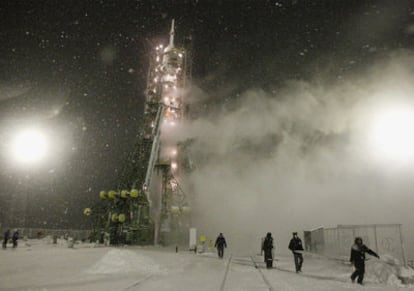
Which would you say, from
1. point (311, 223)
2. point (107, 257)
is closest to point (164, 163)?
point (311, 223)

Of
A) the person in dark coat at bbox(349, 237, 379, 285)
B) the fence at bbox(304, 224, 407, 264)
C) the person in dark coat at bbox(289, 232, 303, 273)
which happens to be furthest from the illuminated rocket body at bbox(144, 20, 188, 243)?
the person in dark coat at bbox(349, 237, 379, 285)

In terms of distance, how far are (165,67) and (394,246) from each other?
42599 mm

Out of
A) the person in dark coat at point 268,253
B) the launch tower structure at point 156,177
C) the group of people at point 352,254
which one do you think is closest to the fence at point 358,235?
the group of people at point 352,254

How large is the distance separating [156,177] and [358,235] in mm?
31855

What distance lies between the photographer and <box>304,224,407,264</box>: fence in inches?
497

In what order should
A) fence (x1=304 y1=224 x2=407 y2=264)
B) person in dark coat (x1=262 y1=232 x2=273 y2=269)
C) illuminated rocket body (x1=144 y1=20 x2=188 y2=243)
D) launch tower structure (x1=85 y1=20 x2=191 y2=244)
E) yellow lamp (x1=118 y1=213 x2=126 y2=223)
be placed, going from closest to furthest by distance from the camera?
fence (x1=304 y1=224 x2=407 y2=264) < person in dark coat (x1=262 y1=232 x2=273 y2=269) < yellow lamp (x1=118 y1=213 x2=126 y2=223) < launch tower structure (x1=85 y1=20 x2=191 y2=244) < illuminated rocket body (x1=144 y1=20 x2=188 y2=243)

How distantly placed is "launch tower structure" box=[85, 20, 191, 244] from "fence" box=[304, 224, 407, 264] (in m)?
19.9

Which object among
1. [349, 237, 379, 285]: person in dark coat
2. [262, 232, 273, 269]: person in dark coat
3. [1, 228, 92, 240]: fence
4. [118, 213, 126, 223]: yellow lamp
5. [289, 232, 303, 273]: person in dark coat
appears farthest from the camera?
[1, 228, 92, 240]: fence

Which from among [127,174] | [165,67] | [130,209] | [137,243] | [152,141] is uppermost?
[165,67]

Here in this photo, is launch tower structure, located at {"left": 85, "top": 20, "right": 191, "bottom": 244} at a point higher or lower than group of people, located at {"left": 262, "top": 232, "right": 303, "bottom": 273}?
higher

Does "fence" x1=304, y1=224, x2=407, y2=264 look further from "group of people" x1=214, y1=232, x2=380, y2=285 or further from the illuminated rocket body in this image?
the illuminated rocket body

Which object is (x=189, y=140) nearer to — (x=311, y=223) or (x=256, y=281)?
(x=311, y=223)

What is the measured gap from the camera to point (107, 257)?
44.4 ft

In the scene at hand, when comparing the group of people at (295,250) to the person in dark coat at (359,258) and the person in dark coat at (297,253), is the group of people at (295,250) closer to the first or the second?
the person in dark coat at (297,253)
